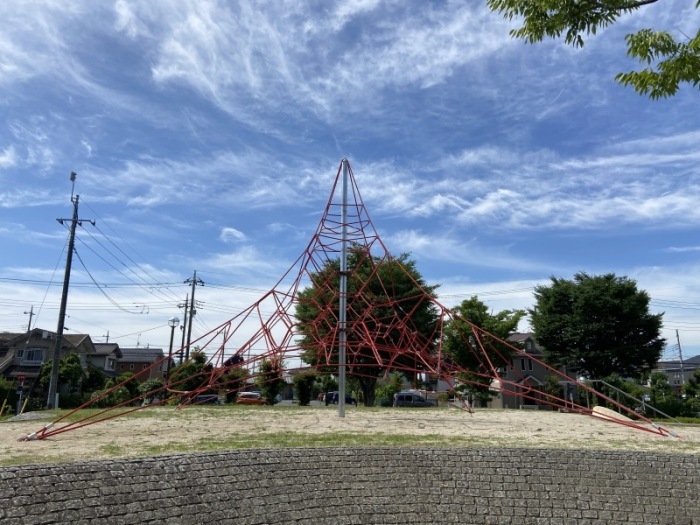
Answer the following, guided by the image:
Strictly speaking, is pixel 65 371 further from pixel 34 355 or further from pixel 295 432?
pixel 295 432

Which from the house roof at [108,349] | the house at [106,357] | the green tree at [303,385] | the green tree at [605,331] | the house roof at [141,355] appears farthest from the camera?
the house roof at [141,355]

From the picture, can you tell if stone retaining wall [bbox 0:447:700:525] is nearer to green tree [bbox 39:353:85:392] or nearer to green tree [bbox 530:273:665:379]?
green tree [bbox 530:273:665:379]

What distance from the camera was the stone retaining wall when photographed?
21.4 feet

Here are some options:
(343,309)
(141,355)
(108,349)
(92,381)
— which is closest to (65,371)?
(92,381)

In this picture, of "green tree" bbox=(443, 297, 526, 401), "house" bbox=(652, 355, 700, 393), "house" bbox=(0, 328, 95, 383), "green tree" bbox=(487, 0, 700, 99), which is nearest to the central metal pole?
"green tree" bbox=(487, 0, 700, 99)

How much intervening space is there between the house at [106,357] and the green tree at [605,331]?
131ft

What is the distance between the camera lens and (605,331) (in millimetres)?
32438

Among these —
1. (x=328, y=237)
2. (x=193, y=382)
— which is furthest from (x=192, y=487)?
(x=193, y=382)

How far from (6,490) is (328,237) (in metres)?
12.7

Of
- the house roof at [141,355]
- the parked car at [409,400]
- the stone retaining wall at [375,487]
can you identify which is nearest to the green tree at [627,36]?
the stone retaining wall at [375,487]

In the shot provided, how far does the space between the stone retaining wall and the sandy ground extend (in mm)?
1420

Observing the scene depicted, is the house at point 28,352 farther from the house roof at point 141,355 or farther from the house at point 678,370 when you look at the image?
the house at point 678,370

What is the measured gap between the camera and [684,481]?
29.1 ft

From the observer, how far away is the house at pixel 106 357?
171ft
